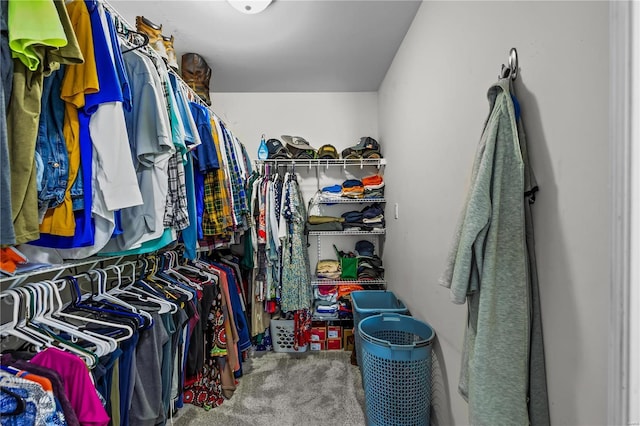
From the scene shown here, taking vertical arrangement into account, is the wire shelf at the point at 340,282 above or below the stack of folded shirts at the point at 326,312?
above

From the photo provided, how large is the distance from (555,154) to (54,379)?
1.52 meters

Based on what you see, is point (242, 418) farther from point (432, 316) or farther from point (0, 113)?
point (0, 113)

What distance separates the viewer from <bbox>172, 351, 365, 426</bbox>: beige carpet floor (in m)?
1.77

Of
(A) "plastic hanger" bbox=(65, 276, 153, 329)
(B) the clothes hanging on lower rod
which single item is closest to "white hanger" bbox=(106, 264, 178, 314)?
(B) the clothes hanging on lower rod

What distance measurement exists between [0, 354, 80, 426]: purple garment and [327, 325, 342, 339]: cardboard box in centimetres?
200

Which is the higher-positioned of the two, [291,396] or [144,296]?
[144,296]

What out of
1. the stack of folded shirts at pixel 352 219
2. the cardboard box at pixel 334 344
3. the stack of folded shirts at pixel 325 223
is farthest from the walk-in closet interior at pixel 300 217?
the stack of folded shirts at pixel 352 219

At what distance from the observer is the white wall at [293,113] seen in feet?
9.64

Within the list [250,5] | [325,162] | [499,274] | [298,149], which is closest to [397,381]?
[499,274]

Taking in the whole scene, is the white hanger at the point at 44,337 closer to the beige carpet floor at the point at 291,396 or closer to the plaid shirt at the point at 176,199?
the plaid shirt at the point at 176,199

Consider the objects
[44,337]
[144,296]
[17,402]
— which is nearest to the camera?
[17,402]

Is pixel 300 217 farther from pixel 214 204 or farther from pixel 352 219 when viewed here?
pixel 214 204

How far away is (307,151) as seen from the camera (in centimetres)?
265

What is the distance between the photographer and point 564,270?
0.75 meters
